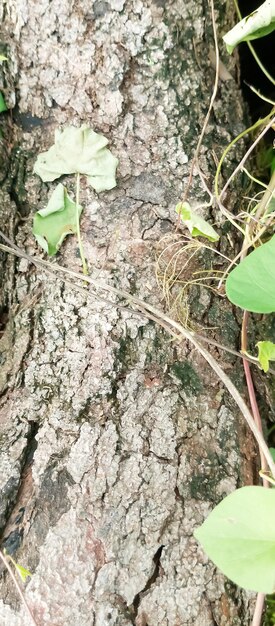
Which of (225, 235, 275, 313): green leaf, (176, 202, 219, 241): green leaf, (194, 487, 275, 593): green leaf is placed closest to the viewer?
(194, 487, 275, 593): green leaf

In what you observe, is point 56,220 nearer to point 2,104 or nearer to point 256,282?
point 2,104

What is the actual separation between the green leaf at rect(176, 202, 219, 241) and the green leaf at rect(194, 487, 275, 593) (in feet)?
1.32

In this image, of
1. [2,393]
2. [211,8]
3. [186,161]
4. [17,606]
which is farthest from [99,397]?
[211,8]

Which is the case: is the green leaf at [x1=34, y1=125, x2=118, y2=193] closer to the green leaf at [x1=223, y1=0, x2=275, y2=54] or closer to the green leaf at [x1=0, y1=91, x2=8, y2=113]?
the green leaf at [x1=0, y1=91, x2=8, y2=113]

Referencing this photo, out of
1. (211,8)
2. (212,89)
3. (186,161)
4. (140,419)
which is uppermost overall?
(211,8)

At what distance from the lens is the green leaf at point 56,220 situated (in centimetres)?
103

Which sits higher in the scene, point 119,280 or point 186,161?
point 186,161

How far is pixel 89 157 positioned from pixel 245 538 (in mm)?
637

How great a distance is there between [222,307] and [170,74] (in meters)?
0.40

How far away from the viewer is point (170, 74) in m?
1.03

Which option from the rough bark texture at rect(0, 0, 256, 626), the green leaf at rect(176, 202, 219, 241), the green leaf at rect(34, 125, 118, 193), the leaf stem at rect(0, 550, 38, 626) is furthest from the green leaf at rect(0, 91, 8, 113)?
the leaf stem at rect(0, 550, 38, 626)

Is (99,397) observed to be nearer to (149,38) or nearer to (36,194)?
(36,194)

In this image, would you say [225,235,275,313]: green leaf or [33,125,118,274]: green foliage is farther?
[33,125,118,274]: green foliage

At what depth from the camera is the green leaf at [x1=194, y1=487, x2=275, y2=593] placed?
27.4 inches
